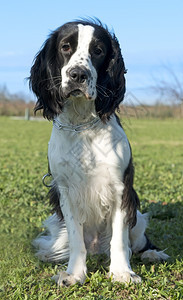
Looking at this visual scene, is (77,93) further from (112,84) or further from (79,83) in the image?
(112,84)

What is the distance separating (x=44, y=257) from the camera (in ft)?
15.0

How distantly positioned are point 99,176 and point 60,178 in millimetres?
347

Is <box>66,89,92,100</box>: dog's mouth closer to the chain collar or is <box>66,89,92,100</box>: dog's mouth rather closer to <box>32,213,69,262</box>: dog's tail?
the chain collar

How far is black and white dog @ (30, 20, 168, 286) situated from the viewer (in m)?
3.81

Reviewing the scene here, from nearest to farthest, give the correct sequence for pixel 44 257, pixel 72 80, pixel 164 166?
pixel 72 80 → pixel 44 257 → pixel 164 166

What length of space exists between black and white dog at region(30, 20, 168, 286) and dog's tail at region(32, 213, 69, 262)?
0.41 meters

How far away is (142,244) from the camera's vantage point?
4543 mm

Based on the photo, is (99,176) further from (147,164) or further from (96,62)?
(147,164)

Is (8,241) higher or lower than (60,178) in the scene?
lower

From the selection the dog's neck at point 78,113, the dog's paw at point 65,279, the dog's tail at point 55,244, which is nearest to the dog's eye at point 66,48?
the dog's neck at point 78,113

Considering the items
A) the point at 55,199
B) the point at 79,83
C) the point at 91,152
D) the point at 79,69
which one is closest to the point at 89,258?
the point at 55,199

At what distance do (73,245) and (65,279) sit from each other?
12.0 inches

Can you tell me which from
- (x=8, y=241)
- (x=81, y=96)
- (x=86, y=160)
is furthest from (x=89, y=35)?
(x=8, y=241)

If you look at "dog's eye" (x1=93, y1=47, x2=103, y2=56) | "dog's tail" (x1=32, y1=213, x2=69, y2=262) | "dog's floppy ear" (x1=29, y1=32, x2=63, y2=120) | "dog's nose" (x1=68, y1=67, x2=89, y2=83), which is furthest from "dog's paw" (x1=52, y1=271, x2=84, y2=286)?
"dog's eye" (x1=93, y1=47, x2=103, y2=56)
